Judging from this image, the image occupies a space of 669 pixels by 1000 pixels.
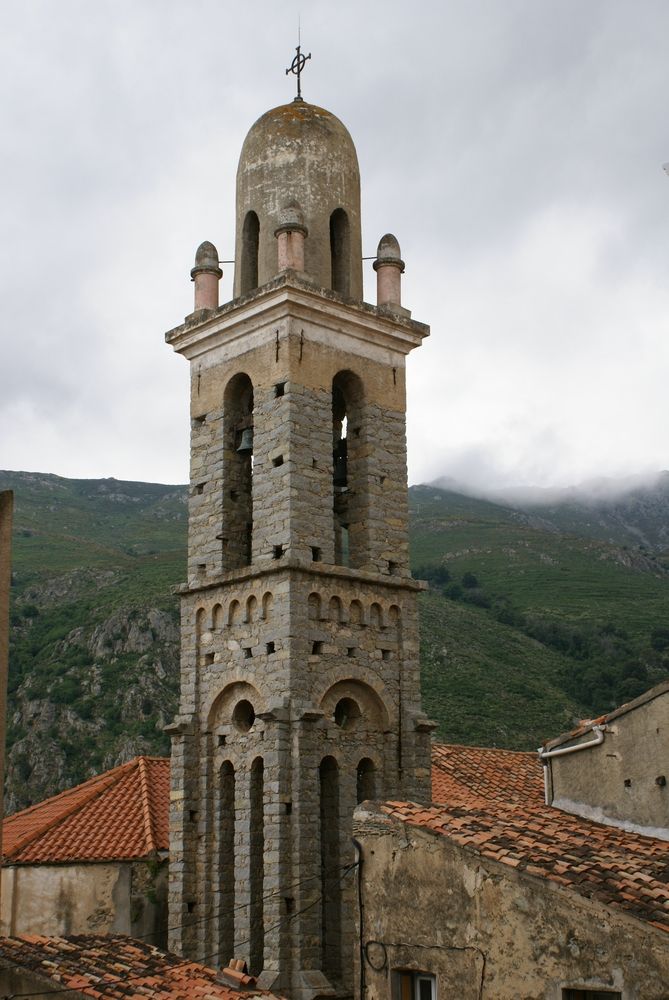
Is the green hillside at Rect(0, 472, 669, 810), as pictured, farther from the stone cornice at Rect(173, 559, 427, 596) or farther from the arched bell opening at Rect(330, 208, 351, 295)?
the arched bell opening at Rect(330, 208, 351, 295)

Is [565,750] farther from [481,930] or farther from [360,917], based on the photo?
[481,930]

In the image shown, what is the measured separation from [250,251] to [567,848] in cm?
1303

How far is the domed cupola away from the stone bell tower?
40 mm

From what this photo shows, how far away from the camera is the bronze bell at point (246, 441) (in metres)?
22.5

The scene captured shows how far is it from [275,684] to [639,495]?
117076 mm

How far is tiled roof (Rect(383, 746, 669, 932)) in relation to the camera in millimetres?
13305

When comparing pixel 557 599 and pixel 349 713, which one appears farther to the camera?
pixel 557 599

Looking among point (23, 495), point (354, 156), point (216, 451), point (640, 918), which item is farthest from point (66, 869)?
point (23, 495)

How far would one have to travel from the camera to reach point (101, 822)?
22.5 meters

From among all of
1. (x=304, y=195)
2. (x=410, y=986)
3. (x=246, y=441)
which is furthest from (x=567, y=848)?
(x=304, y=195)

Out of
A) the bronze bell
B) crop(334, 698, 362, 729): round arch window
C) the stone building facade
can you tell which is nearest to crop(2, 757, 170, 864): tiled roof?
crop(334, 698, 362, 729): round arch window

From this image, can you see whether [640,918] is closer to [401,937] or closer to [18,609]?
[401,937]

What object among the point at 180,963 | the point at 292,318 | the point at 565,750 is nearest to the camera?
the point at 180,963

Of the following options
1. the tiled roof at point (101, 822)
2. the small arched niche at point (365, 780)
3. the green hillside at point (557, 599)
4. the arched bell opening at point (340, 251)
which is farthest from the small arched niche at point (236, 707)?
the green hillside at point (557, 599)
